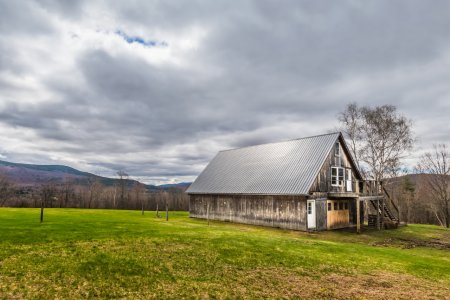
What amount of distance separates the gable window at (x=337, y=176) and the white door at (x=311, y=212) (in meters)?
4.30

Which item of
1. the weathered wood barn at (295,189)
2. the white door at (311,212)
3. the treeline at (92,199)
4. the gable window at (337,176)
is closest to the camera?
the white door at (311,212)

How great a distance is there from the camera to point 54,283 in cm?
902

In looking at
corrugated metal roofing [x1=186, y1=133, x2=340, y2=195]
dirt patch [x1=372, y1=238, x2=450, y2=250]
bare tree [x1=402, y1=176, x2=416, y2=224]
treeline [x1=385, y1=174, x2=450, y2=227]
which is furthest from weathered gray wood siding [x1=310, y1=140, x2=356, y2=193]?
bare tree [x1=402, y1=176, x2=416, y2=224]

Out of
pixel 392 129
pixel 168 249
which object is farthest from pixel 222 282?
pixel 392 129

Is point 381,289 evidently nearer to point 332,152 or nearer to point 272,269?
point 272,269

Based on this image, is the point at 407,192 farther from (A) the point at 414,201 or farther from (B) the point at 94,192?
(B) the point at 94,192

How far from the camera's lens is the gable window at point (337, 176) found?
3219 centimetres

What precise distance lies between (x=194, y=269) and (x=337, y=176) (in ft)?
82.1

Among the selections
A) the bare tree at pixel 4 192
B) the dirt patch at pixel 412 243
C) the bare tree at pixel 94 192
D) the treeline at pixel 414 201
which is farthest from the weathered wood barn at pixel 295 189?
the bare tree at pixel 4 192

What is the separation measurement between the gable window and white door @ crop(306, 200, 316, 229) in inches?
169

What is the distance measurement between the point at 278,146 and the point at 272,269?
27.0 meters

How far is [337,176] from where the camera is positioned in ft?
107

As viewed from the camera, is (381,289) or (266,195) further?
(266,195)

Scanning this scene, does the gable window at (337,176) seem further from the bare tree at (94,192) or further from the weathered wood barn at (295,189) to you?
the bare tree at (94,192)
